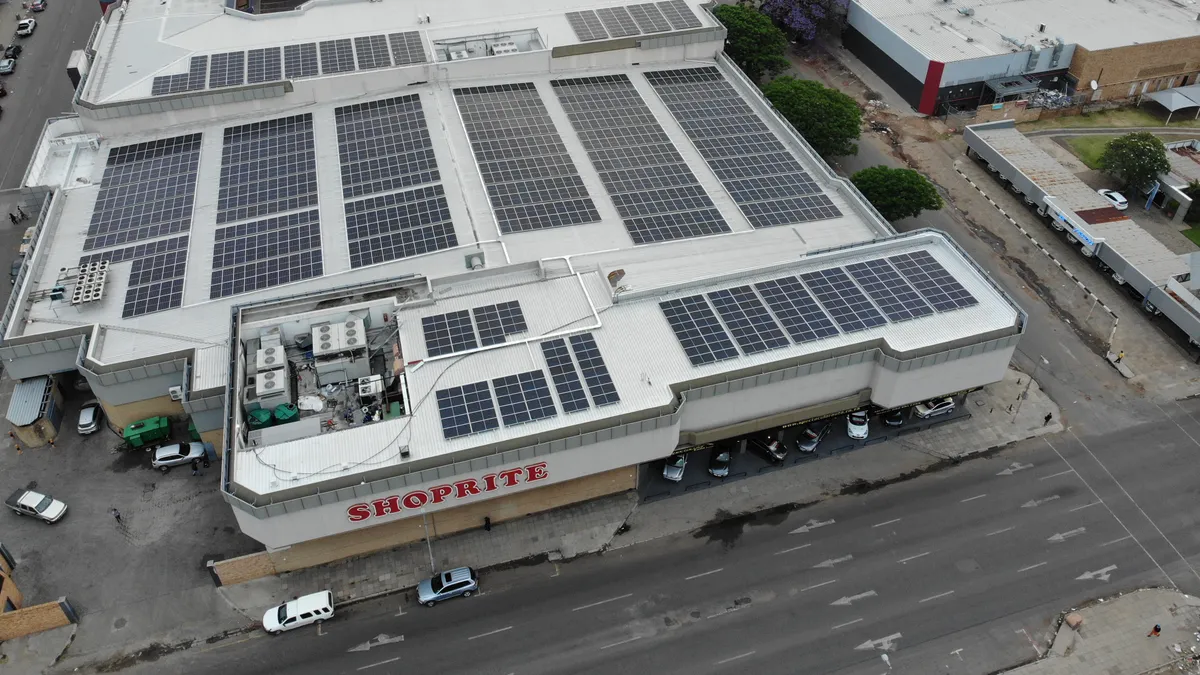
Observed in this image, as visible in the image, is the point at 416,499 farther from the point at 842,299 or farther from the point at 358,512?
the point at 842,299

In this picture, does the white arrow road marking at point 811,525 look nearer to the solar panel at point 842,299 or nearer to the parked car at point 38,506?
the solar panel at point 842,299

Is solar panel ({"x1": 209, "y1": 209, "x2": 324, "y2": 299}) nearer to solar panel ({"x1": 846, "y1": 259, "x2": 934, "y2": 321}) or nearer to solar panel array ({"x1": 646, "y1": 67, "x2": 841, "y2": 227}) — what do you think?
solar panel array ({"x1": 646, "y1": 67, "x2": 841, "y2": 227})

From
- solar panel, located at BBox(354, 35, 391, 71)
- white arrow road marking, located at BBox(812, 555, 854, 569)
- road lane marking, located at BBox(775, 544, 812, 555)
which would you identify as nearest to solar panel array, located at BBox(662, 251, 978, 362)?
Result: road lane marking, located at BBox(775, 544, 812, 555)

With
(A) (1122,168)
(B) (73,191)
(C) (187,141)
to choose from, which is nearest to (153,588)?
(B) (73,191)

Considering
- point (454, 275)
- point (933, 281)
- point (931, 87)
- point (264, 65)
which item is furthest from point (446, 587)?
point (931, 87)

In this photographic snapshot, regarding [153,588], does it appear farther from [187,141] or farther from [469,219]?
[187,141]
